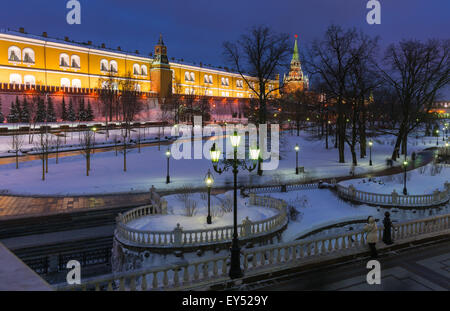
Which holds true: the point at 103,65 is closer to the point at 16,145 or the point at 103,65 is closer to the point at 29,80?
the point at 29,80

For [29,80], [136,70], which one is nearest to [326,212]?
[29,80]

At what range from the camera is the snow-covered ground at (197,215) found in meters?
14.9

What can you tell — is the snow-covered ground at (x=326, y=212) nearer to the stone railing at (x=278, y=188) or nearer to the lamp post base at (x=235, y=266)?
the stone railing at (x=278, y=188)

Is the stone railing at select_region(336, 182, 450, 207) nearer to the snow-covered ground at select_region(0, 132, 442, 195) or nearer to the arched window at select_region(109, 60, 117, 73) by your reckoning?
the snow-covered ground at select_region(0, 132, 442, 195)

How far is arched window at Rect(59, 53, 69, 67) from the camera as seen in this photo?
5925 cm

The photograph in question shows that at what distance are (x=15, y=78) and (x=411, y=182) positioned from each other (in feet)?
179

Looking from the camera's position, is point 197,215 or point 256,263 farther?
point 197,215

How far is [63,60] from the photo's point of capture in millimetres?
59719

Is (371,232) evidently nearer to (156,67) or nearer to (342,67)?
(342,67)

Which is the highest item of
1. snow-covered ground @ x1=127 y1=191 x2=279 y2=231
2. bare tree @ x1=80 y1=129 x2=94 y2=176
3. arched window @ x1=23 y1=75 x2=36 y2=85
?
arched window @ x1=23 y1=75 x2=36 y2=85

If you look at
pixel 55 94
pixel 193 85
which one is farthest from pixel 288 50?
pixel 193 85

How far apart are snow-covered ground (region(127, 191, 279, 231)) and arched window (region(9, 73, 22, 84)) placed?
4620cm

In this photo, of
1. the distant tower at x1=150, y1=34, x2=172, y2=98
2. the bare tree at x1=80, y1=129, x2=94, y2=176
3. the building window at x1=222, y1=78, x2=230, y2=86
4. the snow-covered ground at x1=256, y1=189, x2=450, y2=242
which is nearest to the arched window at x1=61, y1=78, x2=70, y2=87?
the distant tower at x1=150, y1=34, x2=172, y2=98

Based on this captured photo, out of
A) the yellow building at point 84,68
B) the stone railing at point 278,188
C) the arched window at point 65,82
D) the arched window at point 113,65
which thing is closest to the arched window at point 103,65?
the yellow building at point 84,68
